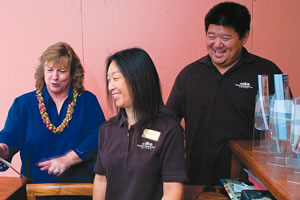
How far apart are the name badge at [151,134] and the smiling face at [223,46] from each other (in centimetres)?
85

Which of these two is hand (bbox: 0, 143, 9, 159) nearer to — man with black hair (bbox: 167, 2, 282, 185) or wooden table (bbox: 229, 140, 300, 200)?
man with black hair (bbox: 167, 2, 282, 185)

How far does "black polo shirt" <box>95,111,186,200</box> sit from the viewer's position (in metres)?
1.13

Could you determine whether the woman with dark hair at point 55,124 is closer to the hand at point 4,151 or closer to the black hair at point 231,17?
the hand at point 4,151

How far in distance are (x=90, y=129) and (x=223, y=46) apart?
99 cm

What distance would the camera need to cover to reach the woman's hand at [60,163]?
5.06 ft

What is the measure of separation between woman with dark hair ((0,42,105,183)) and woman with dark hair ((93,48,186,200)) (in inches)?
21.8

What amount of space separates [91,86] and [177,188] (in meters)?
1.73

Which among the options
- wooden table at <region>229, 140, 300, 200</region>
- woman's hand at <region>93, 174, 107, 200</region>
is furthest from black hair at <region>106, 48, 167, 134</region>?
wooden table at <region>229, 140, 300, 200</region>

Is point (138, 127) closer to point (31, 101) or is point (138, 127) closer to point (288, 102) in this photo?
point (288, 102)

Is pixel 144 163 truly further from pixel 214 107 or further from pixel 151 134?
pixel 214 107

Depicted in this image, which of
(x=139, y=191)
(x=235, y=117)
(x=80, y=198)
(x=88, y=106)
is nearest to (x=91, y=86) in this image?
(x=88, y=106)

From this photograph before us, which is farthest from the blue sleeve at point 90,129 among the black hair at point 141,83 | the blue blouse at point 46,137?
the black hair at point 141,83

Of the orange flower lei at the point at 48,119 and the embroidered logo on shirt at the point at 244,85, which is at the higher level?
the embroidered logo on shirt at the point at 244,85

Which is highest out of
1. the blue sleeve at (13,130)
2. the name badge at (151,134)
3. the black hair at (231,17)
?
the black hair at (231,17)
